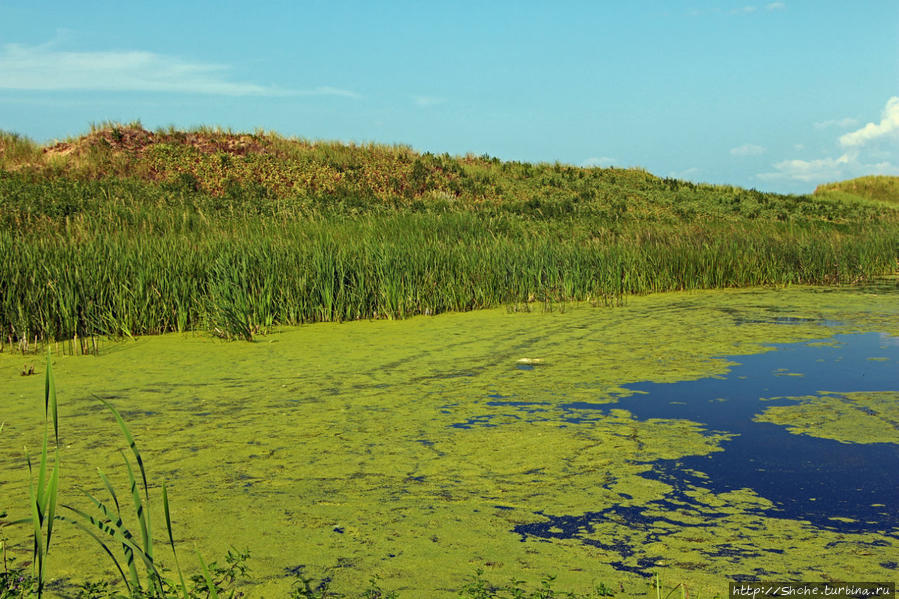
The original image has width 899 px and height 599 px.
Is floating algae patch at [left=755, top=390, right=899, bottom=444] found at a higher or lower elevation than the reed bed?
lower

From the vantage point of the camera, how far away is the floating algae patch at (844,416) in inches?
156

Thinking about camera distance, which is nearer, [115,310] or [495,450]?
[495,450]

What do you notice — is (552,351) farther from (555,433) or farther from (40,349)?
(40,349)

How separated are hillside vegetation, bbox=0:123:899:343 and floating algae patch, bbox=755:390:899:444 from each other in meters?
4.18

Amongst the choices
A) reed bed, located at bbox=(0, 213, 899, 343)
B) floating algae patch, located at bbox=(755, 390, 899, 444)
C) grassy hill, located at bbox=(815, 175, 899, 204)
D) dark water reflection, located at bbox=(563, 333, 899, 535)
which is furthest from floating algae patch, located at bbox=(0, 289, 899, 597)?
grassy hill, located at bbox=(815, 175, 899, 204)

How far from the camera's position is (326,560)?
2500mm

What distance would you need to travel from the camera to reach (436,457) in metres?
3.64

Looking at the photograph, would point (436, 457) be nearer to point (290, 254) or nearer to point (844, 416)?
point (844, 416)

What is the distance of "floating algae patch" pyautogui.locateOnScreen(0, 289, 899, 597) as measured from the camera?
2.51m

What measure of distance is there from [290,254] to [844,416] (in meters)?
5.81

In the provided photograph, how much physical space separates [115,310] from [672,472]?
5798 millimetres

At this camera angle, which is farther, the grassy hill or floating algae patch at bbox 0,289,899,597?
the grassy hill

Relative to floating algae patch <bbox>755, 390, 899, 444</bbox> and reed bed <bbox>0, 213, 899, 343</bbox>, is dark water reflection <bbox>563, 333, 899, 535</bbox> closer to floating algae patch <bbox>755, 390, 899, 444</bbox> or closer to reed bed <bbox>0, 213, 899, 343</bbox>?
floating algae patch <bbox>755, 390, 899, 444</bbox>

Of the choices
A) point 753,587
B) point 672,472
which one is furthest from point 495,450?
point 753,587
